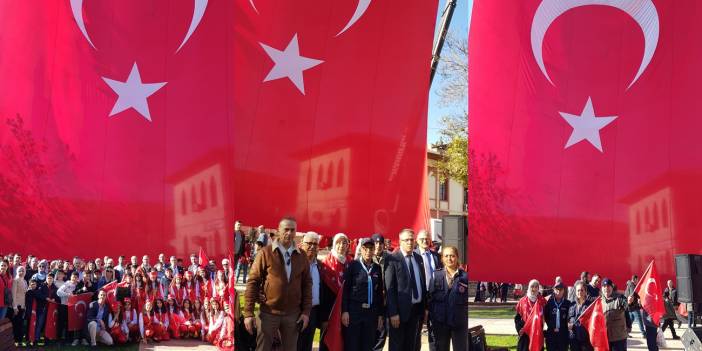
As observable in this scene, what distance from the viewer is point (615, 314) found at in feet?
28.6

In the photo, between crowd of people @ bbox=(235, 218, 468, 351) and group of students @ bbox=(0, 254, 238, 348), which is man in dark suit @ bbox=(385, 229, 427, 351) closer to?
crowd of people @ bbox=(235, 218, 468, 351)

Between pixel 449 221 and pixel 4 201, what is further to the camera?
→ pixel 449 221

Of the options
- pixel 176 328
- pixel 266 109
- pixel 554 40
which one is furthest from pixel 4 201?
pixel 554 40

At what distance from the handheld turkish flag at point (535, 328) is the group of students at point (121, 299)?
11.4 ft

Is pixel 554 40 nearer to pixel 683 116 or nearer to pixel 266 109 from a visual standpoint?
pixel 683 116

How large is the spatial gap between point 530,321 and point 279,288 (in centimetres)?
351

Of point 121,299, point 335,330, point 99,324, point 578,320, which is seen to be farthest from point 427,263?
point 99,324

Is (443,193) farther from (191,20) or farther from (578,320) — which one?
(191,20)

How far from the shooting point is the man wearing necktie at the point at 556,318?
851 cm

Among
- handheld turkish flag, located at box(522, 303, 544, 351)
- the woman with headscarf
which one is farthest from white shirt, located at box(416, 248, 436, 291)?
handheld turkish flag, located at box(522, 303, 544, 351)

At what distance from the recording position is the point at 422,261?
24.4 ft

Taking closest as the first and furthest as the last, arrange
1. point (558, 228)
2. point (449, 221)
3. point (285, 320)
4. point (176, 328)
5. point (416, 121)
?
point (285, 320)
point (558, 228)
point (176, 328)
point (416, 121)
point (449, 221)

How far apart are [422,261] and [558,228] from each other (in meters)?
2.06

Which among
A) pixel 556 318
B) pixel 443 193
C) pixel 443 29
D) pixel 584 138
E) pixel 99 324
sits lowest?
pixel 99 324
